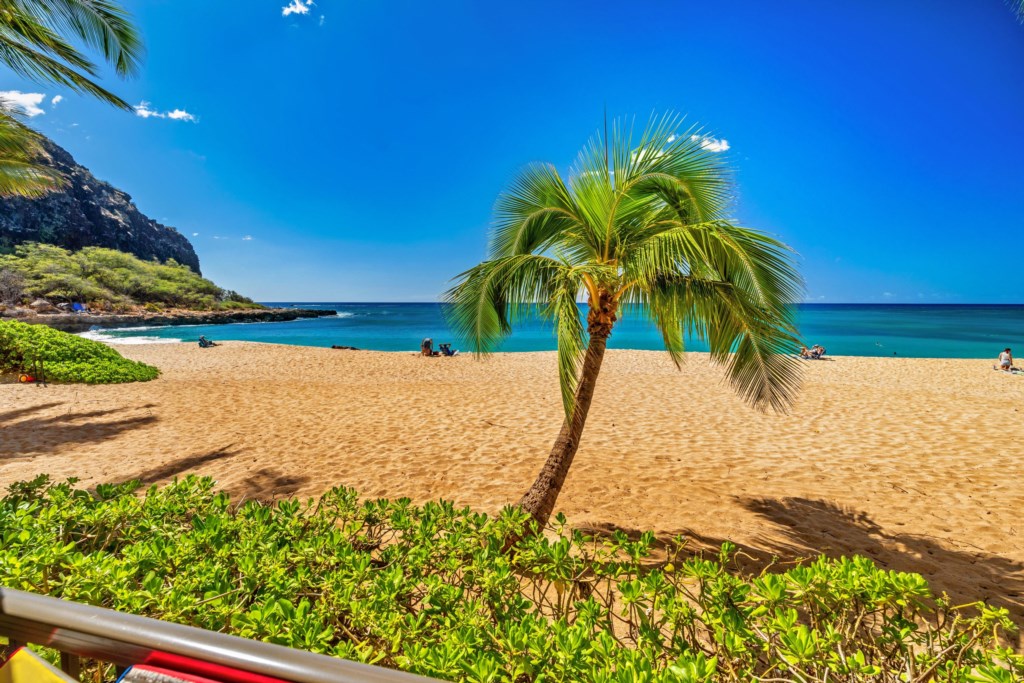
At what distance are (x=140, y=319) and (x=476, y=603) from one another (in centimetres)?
5870

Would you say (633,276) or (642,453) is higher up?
(633,276)

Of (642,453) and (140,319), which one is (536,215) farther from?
(140,319)

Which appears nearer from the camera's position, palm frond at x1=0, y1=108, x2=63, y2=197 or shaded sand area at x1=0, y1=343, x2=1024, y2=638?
shaded sand area at x1=0, y1=343, x2=1024, y2=638

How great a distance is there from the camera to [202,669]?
0.83 m

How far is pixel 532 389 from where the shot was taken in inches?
508


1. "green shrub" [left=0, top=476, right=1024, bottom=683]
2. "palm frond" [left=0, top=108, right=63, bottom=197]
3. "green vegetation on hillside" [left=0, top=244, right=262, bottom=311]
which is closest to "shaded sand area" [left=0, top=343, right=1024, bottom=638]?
"green shrub" [left=0, top=476, right=1024, bottom=683]

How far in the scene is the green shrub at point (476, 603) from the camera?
1.40 m

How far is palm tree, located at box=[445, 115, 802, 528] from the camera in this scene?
3357mm

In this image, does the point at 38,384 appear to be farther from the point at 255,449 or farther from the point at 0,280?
the point at 0,280

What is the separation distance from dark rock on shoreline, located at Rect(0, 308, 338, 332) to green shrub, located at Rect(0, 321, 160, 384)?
54.8 ft

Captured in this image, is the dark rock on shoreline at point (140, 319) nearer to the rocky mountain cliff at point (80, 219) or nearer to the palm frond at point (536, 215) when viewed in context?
the rocky mountain cliff at point (80, 219)

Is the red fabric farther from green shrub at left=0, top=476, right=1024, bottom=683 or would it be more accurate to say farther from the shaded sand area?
A: the shaded sand area

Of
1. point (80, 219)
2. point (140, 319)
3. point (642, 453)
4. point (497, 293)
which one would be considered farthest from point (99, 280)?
point (642, 453)

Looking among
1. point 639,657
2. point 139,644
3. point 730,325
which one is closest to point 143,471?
point 139,644
